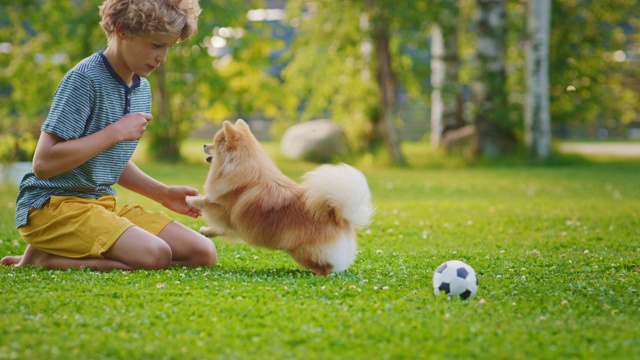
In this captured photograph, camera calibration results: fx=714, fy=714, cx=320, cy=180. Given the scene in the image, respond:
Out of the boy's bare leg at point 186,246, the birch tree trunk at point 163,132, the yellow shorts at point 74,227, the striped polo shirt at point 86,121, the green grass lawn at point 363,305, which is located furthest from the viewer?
the birch tree trunk at point 163,132

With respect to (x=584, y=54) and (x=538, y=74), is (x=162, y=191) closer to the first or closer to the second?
(x=538, y=74)

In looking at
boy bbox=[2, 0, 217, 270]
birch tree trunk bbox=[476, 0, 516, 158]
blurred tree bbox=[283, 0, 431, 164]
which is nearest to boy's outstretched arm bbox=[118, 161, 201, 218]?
boy bbox=[2, 0, 217, 270]

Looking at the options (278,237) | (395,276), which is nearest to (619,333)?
(395,276)

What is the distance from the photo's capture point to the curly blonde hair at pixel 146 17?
3785 mm

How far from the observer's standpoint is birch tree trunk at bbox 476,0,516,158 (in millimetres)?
13617

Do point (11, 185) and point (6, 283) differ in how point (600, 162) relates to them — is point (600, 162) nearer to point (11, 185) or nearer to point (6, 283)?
point (11, 185)

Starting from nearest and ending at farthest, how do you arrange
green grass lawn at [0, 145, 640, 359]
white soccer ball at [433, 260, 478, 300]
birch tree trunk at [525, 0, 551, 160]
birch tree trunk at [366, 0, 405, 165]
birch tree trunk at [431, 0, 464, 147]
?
1. green grass lawn at [0, 145, 640, 359]
2. white soccer ball at [433, 260, 478, 300]
3. birch tree trunk at [525, 0, 551, 160]
4. birch tree trunk at [366, 0, 405, 165]
5. birch tree trunk at [431, 0, 464, 147]

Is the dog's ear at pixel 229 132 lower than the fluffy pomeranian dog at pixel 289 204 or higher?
higher

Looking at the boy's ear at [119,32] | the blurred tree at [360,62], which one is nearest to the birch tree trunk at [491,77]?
the blurred tree at [360,62]

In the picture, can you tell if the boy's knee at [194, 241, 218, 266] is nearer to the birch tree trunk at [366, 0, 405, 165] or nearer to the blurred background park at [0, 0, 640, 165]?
the blurred background park at [0, 0, 640, 165]

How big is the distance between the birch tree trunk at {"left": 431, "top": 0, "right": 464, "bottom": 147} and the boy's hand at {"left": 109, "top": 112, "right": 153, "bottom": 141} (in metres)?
10.3

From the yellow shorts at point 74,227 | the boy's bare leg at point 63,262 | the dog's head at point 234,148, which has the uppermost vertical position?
the dog's head at point 234,148

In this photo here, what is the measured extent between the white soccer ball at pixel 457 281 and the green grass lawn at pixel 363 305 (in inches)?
2.1

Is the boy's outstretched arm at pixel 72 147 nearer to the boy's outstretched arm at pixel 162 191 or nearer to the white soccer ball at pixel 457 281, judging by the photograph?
the boy's outstretched arm at pixel 162 191
